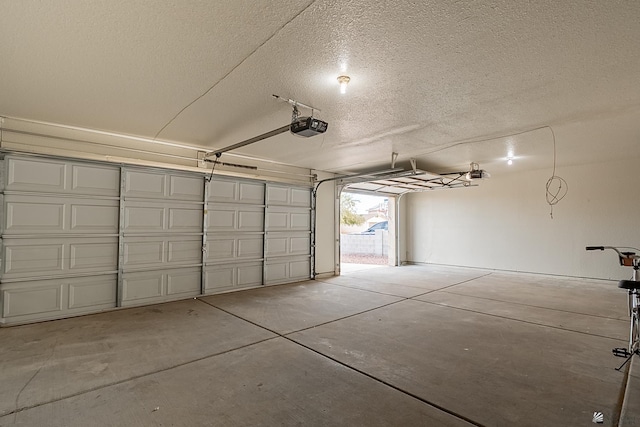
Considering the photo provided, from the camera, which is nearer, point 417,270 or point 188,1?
point 188,1

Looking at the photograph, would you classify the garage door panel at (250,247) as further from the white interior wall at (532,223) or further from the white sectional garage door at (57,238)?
the white interior wall at (532,223)

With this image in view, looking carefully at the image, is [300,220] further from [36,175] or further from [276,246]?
[36,175]

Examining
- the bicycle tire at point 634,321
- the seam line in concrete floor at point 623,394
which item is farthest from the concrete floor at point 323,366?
the bicycle tire at point 634,321

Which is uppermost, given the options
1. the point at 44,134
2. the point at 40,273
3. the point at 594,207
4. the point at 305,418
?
the point at 44,134

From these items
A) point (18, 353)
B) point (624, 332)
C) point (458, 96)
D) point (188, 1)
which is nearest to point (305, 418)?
point (188, 1)

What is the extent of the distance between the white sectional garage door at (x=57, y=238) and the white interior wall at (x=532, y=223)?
8.30 meters

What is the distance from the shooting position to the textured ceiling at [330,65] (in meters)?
1.95

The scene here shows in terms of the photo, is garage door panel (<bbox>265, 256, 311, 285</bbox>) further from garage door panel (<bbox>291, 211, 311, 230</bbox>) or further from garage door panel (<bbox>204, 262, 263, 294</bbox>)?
garage door panel (<bbox>291, 211, 311, 230</bbox>)

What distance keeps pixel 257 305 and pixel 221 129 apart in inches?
105

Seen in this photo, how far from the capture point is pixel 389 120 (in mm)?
3961

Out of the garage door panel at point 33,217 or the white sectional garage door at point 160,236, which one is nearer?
the garage door panel at point 33,217

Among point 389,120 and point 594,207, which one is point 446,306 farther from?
point 594,207

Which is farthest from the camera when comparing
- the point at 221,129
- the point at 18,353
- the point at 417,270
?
the point at 417,270

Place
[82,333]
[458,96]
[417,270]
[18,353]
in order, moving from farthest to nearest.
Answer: [417,270]
[82,333]
[458,96]
[18,353]
